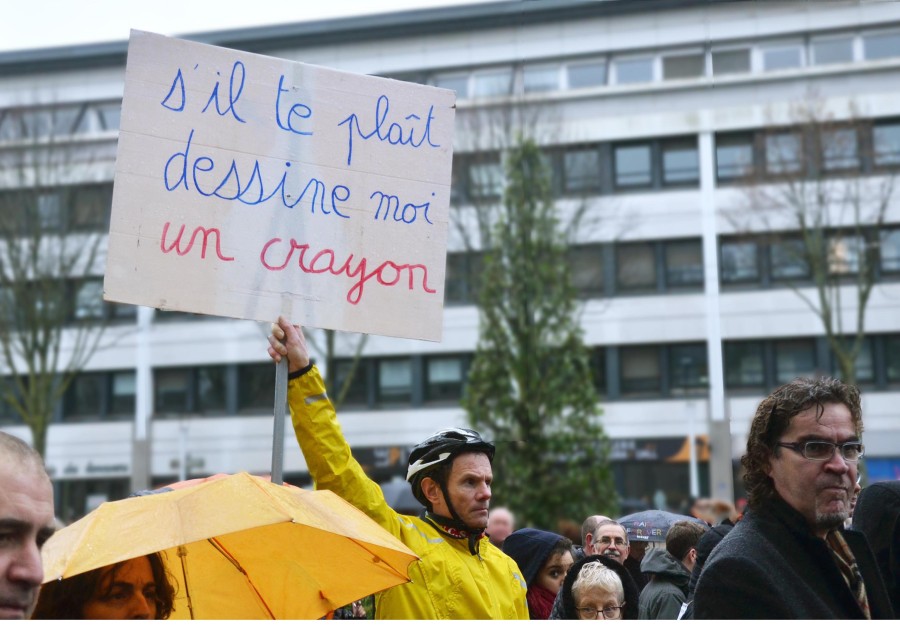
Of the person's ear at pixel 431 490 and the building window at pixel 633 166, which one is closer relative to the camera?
the person's ear at pixel 431 490

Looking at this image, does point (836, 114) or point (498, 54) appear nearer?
point (836, 114)

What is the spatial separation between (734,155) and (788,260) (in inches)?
120

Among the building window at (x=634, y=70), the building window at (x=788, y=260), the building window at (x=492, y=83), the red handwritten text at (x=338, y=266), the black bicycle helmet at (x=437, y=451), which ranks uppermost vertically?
the building window at (x=634, y=70)

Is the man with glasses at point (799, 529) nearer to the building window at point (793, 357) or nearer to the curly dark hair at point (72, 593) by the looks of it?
the curly dark hair at point (72, 593)

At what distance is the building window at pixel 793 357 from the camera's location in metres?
31.7

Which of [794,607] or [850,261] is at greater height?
→ [850,261]

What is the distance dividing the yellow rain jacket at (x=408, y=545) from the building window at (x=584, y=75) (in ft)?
97.8

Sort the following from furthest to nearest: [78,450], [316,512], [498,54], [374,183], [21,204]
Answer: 1. [78,450]
2. [498,54]
3. [21,204]
4. [374,183]
5. [316,512]

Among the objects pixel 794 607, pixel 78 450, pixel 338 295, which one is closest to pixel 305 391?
pixel 338 295

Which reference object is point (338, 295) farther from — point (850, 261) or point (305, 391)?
point (850, 261)

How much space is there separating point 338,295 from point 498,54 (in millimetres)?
29575

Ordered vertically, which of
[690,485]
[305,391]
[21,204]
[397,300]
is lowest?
[690,485]

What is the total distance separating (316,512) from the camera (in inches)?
115

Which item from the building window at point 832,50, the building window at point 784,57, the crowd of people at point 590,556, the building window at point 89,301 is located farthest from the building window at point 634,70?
the crowd of people at point 590,556
